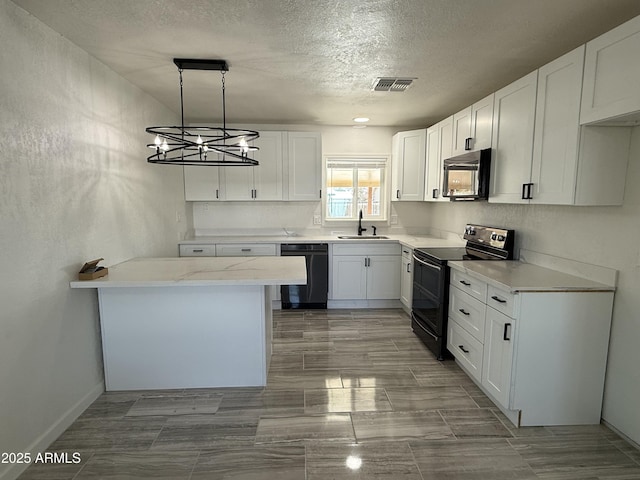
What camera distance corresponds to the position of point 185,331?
8.15 ft

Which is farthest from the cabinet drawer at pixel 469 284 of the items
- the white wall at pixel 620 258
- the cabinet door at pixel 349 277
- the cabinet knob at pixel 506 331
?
the cabinet door at pixel 349 277

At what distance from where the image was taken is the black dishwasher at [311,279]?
4.21m

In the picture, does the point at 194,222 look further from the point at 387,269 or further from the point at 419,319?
the point at 419,319

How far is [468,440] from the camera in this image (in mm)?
2016

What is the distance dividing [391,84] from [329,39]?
99cm

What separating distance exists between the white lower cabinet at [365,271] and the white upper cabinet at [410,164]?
72cm

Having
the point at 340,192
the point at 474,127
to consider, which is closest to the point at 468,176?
the point at 474,127

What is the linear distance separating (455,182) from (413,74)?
110cm

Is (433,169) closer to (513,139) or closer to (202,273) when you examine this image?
(513,139)

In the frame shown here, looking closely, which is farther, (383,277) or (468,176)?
(383,277)

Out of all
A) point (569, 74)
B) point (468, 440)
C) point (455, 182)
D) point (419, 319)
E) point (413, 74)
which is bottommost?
point (468, 440)

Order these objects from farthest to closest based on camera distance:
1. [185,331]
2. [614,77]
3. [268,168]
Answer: [268,168], [185,331], [614,77]

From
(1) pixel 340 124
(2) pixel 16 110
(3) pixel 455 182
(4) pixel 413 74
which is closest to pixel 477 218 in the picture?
(3) pixel 455 182

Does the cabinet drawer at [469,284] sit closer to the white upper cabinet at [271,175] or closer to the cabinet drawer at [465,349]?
the cabinet drawer at [465,349]
